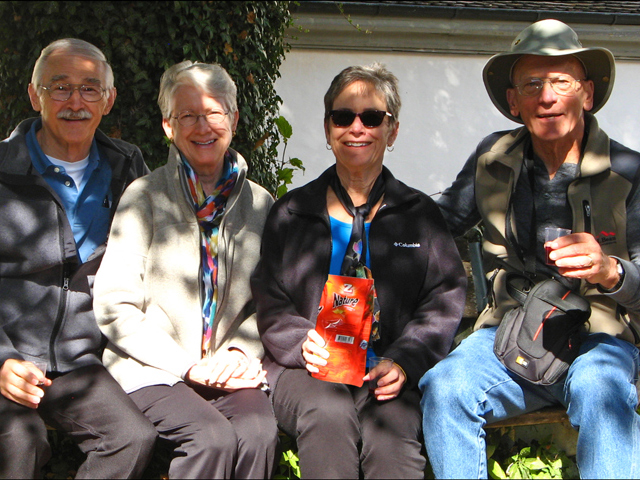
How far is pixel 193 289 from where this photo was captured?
324cm

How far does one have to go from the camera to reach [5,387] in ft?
9.67

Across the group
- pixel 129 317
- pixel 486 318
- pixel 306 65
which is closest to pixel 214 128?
pixel 129 317

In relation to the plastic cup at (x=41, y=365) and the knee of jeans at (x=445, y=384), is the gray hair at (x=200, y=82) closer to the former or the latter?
the plastic cup at (x=41, y=365)

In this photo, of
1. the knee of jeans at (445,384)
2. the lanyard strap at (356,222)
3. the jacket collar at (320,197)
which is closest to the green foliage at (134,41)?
the jacket collar at (320,197)

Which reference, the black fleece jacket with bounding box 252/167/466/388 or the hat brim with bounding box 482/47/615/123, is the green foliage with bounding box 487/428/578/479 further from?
the hat brim with bounding box 482/47/615/123

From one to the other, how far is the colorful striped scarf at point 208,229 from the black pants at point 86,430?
1.58 feet

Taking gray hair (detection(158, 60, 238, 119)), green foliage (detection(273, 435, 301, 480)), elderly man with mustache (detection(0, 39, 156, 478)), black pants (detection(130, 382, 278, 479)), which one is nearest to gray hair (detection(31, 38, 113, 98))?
elderly man with mustache (detection(0, 39, 156, 478))

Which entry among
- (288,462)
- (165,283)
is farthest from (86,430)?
(288,462)

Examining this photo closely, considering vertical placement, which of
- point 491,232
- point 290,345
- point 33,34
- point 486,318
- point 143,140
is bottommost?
point 290,345

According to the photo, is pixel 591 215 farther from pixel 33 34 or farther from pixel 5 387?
pixel 33 34

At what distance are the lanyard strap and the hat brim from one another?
2.35ft

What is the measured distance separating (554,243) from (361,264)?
33.8 inches

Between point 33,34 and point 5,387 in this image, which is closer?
point 5,387

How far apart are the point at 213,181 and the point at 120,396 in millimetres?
1070
